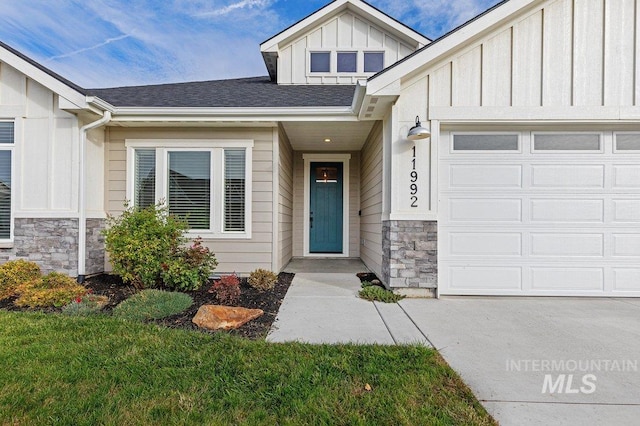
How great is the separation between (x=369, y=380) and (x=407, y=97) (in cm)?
365

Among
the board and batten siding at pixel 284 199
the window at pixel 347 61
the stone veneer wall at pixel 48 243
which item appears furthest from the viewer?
the window at pixel 347 61

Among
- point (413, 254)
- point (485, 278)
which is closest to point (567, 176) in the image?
point (485, 278)

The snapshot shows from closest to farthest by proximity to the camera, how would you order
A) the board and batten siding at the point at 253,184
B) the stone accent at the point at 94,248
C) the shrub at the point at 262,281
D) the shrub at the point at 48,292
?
1. the shrub at the point at 48,292
2. the shrub at the point at 262,281
3. the stone accent at the point at 94,248
4. the board and batten siding at the point at 253,184

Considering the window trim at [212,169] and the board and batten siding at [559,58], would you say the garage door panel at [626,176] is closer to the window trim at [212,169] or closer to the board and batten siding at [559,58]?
the board and batten siding at [559,58]

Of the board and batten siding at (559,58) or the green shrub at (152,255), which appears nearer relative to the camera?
the board and batten siding at (559,58)

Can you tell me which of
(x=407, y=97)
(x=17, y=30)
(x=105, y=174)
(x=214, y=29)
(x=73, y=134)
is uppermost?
(x=214, y=29)

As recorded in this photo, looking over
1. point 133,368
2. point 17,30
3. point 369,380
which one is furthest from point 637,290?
point 17,30

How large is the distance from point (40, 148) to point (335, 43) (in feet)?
20.9

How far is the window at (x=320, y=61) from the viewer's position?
748 cm

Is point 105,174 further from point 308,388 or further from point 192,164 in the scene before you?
point 308,388

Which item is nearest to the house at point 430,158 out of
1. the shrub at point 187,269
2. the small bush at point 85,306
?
the shrub at point 187,269

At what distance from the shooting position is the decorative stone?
3.04m

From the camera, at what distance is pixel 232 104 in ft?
16.6

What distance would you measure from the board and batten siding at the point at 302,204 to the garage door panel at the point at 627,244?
470 centimetres
